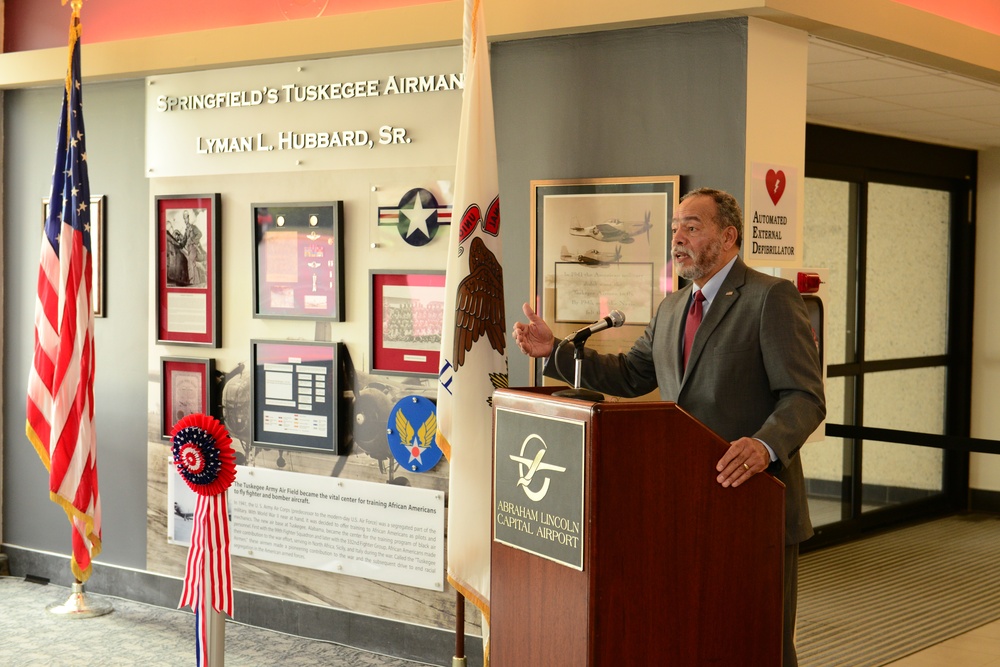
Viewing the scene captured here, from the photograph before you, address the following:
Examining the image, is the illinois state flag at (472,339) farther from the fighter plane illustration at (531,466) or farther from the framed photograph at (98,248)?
the framed photograph at (98,248)

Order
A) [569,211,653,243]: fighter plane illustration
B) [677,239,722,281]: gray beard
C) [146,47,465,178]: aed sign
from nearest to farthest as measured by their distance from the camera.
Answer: [677,239,722,281]: gray beard → [569,211,653,243]: fighter plane illustration → [146,47,465,178]: aed sign

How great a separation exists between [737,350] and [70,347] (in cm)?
289

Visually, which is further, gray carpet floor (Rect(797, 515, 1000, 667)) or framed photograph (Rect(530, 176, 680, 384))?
gray carpet floor (Rect(797, 515, 1000, 667))

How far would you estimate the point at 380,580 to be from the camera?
4477 millimetres

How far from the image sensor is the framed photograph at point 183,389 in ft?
15.9

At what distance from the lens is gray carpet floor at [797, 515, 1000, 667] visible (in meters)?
4.77

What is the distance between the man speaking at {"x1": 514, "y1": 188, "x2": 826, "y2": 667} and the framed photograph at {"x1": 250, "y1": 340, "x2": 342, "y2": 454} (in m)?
1.48

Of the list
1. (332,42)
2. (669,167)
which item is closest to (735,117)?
(669,167)

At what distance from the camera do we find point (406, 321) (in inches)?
173

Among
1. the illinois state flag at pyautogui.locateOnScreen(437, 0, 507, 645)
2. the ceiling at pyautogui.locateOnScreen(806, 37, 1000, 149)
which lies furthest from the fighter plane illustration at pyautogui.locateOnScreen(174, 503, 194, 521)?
the ceiling at pyautogui.locateOnScreen(806, 37, 1000, 149)

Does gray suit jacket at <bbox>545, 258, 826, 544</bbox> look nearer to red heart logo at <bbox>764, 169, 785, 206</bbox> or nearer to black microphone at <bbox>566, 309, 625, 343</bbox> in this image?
black microphone at <bbox>566, 309, 625, 343</bbox>

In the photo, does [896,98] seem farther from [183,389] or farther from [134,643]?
[134,643]

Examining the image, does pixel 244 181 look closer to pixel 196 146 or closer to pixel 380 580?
pixel 196 146

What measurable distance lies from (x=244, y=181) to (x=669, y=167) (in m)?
1.84
